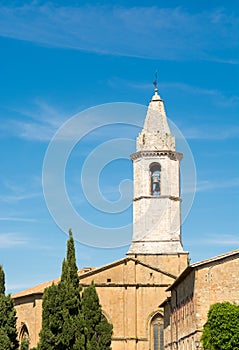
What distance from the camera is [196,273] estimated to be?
39.2 m

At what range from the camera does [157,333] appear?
202 ft

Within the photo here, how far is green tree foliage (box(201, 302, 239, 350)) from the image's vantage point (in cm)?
3584

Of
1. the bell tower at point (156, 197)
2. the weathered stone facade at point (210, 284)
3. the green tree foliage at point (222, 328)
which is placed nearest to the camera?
the green tree foliage at point (222, 328)

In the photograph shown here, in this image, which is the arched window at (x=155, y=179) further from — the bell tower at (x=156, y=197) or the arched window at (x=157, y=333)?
the arched window at (x=157, y=333)

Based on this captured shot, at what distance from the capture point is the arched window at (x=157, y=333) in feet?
201

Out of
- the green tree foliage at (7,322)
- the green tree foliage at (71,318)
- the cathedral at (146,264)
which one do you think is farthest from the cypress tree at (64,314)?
the cathedral at (146,264)

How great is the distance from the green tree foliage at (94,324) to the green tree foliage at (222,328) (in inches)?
508

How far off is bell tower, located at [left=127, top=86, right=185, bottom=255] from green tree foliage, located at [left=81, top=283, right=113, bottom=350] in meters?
13.0

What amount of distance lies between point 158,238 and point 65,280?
15642 mm

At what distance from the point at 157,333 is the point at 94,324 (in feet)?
41.1

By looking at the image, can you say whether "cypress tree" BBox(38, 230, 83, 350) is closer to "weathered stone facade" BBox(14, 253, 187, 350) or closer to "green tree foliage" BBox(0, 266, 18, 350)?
"green tree foliage" BBox(0, 266, 18, 350)

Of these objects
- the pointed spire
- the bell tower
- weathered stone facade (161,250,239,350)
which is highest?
the pointed spire

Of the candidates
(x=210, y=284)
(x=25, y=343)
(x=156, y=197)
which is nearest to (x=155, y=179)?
(x=156, y=197)

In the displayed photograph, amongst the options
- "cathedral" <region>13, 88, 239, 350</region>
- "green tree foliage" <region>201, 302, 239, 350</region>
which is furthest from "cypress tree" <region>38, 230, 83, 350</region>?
"green tree foliage" <region>201, 302, 239, 350</region>
